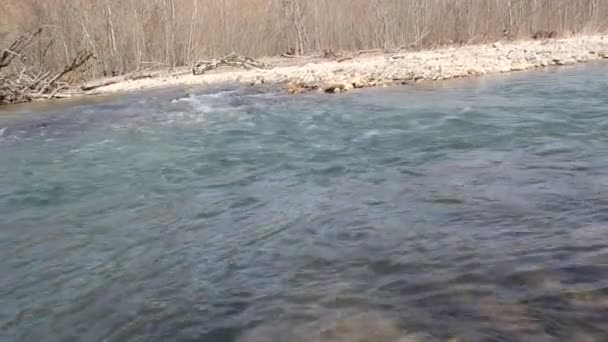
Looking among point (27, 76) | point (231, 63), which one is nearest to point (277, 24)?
point (231, 63)

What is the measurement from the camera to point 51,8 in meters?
20.4

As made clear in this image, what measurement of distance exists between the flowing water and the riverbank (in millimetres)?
5181

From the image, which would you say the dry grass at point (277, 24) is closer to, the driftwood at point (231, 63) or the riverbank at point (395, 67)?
the riverbank at point (395, 67)

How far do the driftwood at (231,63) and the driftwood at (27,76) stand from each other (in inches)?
144

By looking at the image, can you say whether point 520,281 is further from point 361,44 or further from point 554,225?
point 361,44

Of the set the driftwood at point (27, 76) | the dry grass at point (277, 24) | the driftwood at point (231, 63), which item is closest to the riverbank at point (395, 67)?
the driftwood at point (231, 63)

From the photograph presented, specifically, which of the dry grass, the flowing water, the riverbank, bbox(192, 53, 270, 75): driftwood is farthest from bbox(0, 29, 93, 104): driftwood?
the flowing water

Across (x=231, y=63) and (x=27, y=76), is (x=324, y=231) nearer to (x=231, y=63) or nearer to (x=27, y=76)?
(x=27, y=76)

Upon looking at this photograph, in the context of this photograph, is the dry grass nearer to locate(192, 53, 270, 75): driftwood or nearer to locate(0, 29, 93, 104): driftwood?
locate(0, 29, 93, 104): driftwood

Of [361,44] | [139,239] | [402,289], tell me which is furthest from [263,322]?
[361,44]

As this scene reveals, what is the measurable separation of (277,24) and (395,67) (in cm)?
763

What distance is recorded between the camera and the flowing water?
129 inches

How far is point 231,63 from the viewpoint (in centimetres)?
2164

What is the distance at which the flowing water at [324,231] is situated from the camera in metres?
3.29
